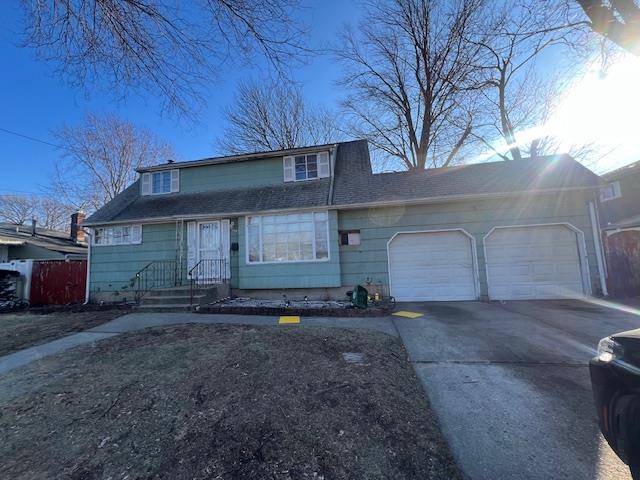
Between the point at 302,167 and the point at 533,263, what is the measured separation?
8330 mm

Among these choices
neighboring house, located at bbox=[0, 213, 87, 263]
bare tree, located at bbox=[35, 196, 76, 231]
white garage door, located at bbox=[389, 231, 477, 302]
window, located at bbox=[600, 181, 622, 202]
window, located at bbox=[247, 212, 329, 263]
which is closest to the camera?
white garage door, located at bbox=[389, 231, 477, 302]

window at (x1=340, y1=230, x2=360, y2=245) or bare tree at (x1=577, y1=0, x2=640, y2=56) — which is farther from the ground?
bare tree at (x1=577, y1=0, x2=640, y2=56)

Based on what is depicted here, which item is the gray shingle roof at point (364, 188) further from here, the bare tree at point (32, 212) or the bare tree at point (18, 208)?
the bare tree at point (18, 208)

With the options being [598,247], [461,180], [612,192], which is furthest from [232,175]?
[612,192]

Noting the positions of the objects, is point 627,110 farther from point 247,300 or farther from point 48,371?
point 48,371

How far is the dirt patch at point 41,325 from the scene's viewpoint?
548 cm

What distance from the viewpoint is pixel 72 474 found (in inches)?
81.8

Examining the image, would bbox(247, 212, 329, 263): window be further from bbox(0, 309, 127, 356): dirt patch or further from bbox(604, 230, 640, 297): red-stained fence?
bbox(604, 230, 640, 297): red-stained fence

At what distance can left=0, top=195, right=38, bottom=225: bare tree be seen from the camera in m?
27.1

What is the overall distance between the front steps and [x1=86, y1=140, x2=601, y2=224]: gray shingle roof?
8.91 feet

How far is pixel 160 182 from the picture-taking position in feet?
38.4

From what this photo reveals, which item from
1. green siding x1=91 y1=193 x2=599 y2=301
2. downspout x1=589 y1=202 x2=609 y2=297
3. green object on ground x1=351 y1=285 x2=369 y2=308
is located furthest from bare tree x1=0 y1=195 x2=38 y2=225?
downspout x1=589 y1=202 x2=609 y2=297

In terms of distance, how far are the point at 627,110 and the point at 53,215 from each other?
38.7 m

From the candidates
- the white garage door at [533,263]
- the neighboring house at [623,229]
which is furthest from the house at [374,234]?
the neighboring house at [623,229]
